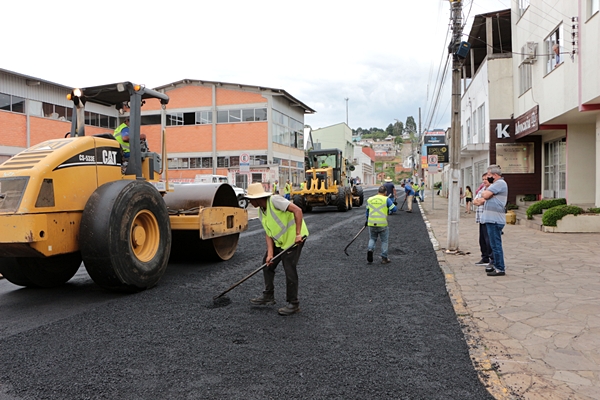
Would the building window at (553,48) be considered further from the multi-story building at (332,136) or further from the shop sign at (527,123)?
the multi-story building at (332,136)

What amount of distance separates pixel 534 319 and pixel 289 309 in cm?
266

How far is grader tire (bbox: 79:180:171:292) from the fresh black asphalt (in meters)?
0.32

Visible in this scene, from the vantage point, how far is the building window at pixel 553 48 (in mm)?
13695

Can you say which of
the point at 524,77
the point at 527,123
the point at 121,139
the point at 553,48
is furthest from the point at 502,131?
the point at 121,139

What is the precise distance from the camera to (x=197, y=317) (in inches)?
204

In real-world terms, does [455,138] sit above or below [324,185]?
above

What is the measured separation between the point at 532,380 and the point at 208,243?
5918 millimetres

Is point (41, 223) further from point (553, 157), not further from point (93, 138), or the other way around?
point (553, 157)

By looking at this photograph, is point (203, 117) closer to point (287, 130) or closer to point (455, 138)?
point (287, 130)

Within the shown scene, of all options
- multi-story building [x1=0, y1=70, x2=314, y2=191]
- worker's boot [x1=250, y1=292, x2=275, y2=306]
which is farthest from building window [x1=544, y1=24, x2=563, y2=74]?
multi-story building [x1=0, y1=70, x2=314, y2=191]

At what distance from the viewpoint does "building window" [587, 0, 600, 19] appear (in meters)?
10.9

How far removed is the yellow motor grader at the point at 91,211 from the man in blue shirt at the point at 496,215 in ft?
14.2

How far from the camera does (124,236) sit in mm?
5688

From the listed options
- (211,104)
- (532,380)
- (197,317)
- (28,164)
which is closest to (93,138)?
(28,164)
